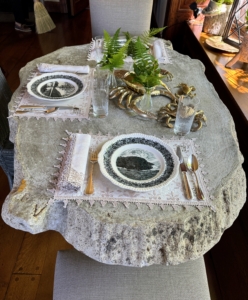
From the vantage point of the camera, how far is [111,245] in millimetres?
Answer: 653

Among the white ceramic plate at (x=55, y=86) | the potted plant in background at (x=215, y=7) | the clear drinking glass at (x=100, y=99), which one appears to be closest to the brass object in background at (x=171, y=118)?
the clear drinking glass at (x=100, y=99)

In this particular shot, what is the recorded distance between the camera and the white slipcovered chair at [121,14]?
1639 mm

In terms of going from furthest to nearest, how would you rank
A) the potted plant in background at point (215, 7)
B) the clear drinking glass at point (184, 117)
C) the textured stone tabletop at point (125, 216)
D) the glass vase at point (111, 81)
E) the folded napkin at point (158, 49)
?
the potted plant in background at point (215, 7) < the folded napkin at point (158, 49) < the glass vase at point (111, 81) < the clear drinking glass at point (184, 117) < the textured stone tabletop at point (125, 216)

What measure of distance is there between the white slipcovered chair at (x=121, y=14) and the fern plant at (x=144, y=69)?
845 millimetres

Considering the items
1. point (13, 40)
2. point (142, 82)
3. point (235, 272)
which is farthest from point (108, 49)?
point (13, 40)

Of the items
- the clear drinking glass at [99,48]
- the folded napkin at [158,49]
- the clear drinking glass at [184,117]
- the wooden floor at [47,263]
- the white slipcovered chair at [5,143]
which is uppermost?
the clear drinking glass at [184,117]

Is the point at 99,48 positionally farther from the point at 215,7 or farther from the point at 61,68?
the point at 215,7

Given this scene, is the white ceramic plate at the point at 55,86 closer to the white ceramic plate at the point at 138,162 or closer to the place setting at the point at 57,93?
the place setting at the point at 57,93

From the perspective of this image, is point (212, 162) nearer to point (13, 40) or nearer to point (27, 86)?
point (27, 86)

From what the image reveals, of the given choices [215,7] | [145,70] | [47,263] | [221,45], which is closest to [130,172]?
[145,70]

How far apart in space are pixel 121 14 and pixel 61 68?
0.73m

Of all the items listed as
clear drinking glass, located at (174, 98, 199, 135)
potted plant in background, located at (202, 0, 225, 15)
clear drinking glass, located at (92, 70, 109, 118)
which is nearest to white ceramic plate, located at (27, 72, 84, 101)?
clear drinking glass, located at (92, 70, 109, 118)

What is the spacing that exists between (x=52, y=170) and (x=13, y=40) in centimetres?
310

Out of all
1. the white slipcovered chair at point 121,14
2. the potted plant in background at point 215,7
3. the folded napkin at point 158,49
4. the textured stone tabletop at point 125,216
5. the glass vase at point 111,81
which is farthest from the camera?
the potted plant in background at point 215,7
